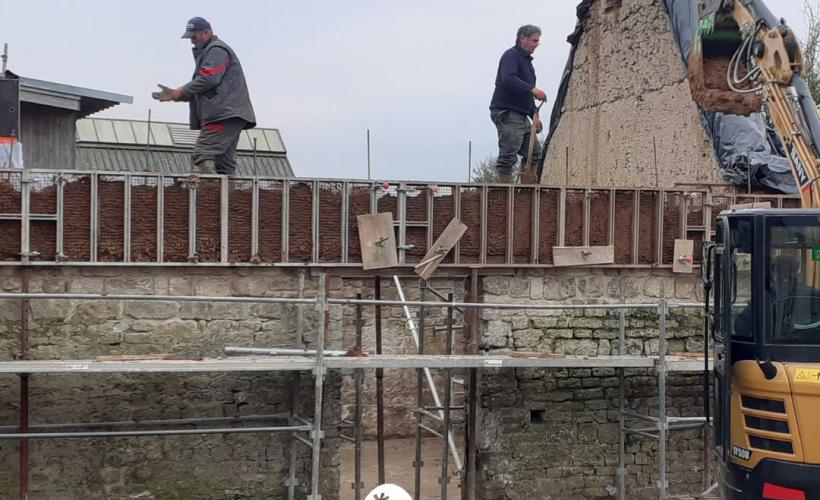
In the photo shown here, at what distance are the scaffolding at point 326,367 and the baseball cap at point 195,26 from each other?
248cm

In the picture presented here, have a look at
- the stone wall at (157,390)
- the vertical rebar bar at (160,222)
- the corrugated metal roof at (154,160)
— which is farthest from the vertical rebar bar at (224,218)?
the corrugated metal roof at (154,160)

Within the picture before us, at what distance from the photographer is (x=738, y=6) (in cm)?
877

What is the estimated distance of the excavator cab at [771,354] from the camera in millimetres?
5613

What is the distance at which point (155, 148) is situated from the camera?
16875 mm

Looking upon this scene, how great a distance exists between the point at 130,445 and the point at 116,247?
64.2 inches

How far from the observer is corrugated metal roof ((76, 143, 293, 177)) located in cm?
1636

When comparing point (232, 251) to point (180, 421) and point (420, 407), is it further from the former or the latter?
point (420, 407)

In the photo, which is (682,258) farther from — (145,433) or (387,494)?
(145,433)

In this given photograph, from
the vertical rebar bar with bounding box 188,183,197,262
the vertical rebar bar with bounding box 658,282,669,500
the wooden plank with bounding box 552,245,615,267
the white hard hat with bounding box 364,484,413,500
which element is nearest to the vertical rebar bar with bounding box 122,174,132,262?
the vertical rebar bar with bounding box 188,183,197,262

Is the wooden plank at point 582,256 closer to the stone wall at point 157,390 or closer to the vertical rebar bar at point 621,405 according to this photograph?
the vertical rebar bar at point 621,405

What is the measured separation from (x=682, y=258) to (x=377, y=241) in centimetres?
309

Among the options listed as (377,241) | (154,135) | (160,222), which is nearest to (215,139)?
(160,222)

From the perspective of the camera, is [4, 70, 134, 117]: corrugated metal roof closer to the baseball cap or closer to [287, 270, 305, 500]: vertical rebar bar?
the baseball cap

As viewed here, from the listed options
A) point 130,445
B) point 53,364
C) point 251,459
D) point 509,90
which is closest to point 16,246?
point 53,364
